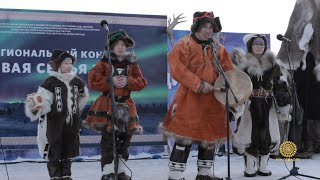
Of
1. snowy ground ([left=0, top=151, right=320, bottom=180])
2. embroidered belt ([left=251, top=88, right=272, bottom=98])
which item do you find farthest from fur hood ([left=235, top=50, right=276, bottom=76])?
snowy ground ([left=0, top=151, right=320, bottom=180])

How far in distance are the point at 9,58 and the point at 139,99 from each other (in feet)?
5.86

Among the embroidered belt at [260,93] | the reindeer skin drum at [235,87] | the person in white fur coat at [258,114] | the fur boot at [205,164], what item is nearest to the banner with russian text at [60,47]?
the person in white fur coat at [258,114]

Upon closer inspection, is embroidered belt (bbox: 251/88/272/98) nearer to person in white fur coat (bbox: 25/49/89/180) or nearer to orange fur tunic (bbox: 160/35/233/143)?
orange fur tunic (bbox: 160/35/233/143)

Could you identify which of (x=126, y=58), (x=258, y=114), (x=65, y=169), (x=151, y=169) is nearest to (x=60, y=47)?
(x=151, y=169)

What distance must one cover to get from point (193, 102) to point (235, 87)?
370 millimetres

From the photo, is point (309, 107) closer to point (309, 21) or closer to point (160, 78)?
point (309, 21)

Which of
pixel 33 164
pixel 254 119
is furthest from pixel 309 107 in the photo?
pixel 33 164

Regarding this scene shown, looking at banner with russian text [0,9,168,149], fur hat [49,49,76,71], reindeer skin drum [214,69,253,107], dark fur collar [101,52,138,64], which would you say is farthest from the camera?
banner with russian text [0,9,168,149]

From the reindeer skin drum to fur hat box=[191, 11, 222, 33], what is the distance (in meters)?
0.41

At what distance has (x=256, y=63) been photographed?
187 inches

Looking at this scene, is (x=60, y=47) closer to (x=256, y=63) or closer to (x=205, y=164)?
(x=256, y=63)

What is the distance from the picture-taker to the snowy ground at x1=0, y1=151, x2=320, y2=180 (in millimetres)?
4773

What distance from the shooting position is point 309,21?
6348 millimetres

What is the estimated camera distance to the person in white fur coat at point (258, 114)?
4727 millimetres
